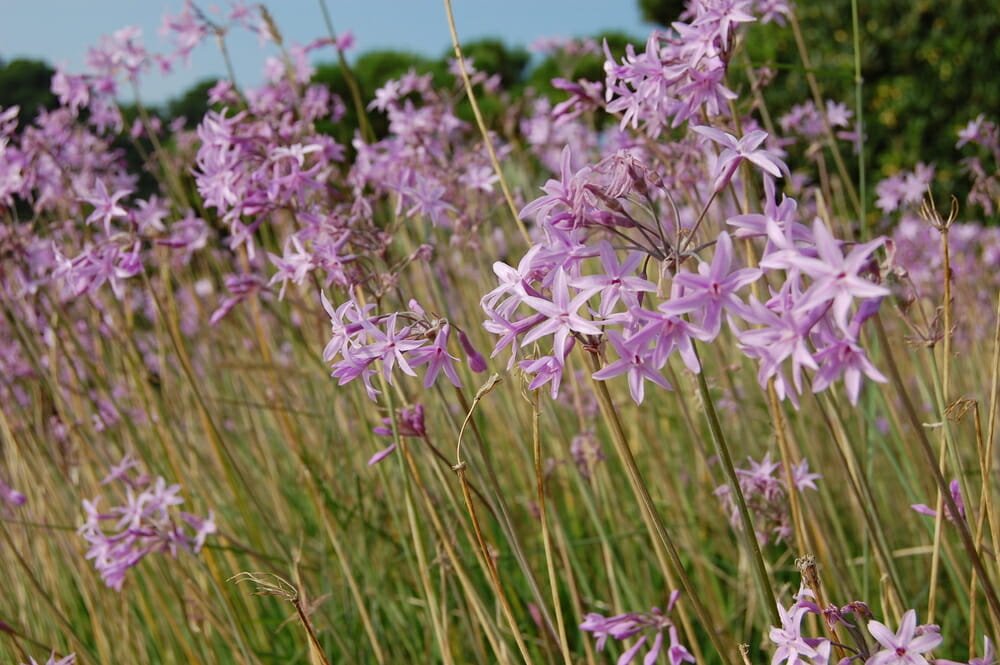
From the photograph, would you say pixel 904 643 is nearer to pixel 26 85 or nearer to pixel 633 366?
pixel 633 366

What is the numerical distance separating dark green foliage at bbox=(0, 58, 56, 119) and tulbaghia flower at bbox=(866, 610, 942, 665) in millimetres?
16349

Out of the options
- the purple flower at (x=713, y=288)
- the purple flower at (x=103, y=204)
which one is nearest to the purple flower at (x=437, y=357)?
the purple flower at (x=713, y=288)

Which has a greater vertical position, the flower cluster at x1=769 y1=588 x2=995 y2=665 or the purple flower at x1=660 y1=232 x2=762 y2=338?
the purple flower at x1=660 y1=232 x2=762 y2=338

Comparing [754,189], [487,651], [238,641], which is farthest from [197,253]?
[754,189]

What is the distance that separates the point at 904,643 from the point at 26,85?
18.5m

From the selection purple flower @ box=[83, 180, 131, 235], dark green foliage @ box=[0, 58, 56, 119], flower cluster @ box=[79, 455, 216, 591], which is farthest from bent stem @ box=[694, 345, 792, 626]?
dark green foliage @ box=[0, 58, 56, 119]

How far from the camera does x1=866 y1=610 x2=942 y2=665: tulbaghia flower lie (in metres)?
1.15

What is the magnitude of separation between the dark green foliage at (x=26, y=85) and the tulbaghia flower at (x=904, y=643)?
53.6 ft

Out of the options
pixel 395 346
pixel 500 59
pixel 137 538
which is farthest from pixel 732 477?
pixel 500 59

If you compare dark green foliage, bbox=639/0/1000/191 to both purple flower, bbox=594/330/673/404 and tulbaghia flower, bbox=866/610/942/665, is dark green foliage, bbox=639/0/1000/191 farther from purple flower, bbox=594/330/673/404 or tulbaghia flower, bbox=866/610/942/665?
purple flower, bbox=594/330/673/404

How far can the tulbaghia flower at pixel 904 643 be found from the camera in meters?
1.15

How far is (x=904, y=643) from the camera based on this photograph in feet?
3.81

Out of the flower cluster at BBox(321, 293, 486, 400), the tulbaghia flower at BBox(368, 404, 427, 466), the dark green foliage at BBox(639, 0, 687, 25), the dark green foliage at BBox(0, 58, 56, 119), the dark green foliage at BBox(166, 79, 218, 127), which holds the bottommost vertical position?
the tulbaghia flower at BBox(368, 404, 427, 466)

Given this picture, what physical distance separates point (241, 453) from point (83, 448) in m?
0.92
